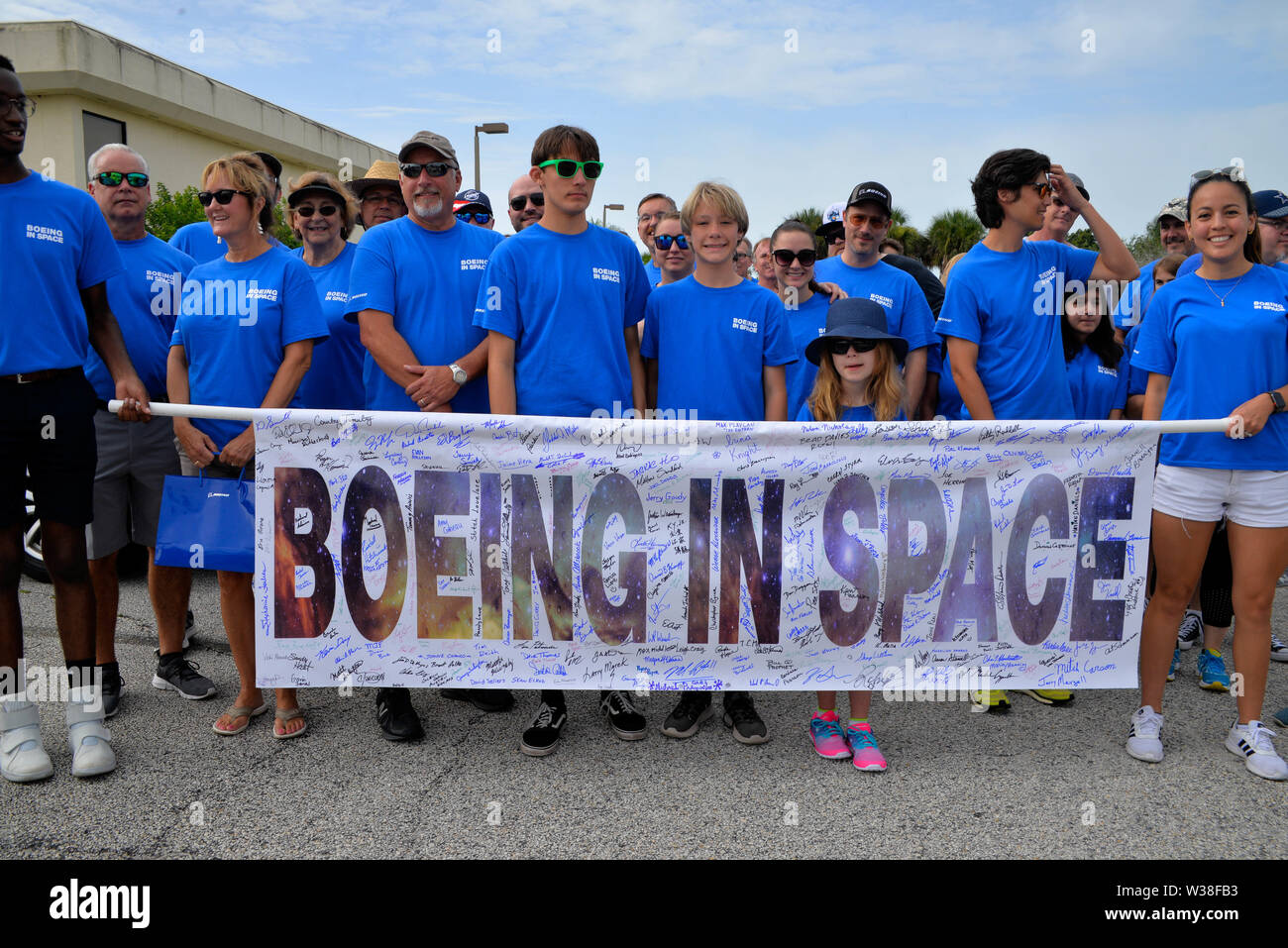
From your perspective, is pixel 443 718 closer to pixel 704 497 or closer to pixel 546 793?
pixel 546 793

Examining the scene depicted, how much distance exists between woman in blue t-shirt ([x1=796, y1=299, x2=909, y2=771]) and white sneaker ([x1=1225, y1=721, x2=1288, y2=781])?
4.64 ft

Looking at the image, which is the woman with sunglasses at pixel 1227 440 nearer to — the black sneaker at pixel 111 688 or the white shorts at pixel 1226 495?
the white shorts at pixel 1226 495

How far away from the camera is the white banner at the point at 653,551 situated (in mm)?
3434

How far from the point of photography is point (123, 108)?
74.6ft

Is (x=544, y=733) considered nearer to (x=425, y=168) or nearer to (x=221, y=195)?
(x=425, y=168)

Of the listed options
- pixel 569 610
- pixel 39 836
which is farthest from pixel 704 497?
pixel 39 836

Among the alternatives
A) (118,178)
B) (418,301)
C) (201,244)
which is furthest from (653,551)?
(201,244)

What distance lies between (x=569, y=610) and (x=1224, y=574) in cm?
344

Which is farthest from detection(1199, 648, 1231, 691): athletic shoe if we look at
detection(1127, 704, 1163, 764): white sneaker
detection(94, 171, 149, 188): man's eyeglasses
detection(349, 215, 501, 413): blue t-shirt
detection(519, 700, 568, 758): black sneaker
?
detection(94, 171, 149, 188): man's eyeglasses

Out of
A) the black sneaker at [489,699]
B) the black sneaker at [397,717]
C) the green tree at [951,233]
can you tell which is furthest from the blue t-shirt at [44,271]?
the green tree at [951,233]

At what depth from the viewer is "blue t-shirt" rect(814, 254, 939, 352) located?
4371 mm

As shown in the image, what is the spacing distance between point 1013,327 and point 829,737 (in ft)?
6.49

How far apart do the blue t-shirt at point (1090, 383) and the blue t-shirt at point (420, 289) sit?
A: 3.01m

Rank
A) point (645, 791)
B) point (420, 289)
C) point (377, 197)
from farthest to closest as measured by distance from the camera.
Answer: point (377, 197), point (420, 289), point (645, 791)
